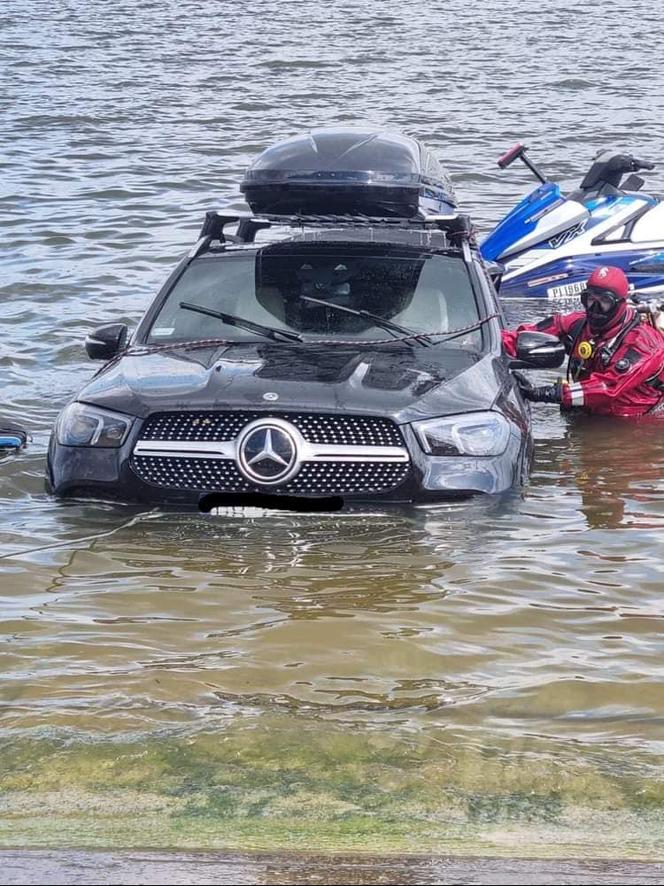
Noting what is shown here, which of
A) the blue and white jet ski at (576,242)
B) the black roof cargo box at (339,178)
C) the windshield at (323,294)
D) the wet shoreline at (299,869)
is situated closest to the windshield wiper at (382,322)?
the windshield at (323,294)

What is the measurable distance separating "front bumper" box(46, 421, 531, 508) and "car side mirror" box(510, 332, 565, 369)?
3.22 feet

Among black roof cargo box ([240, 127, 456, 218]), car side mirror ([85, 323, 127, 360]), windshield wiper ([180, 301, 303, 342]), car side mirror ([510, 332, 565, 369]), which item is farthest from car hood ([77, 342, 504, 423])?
black roof cargo box ([240, 127, 456, 218])

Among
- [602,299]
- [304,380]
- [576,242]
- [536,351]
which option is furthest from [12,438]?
[576,242]

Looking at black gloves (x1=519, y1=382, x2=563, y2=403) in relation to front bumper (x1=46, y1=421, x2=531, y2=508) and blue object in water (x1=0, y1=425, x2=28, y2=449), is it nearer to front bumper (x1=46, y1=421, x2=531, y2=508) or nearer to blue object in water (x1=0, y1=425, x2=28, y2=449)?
front bumper (x1=46, y1=421, x2=531, y2=508)

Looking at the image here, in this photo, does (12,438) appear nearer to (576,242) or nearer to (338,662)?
(338,662)

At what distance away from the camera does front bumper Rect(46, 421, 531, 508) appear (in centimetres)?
639

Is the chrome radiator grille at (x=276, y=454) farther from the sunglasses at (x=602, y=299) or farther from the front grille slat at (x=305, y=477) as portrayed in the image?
the sunglasses at (x=602, y=299)

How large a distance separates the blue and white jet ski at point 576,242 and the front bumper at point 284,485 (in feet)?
19.0

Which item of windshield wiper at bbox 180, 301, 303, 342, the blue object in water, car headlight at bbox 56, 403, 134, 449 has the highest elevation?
windshield wiper at bbox 180, 301, 303, 342

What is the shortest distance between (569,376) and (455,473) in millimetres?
3079

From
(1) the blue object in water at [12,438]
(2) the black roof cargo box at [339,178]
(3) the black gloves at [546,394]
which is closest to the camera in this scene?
(1) the blue object in water at [12,438]

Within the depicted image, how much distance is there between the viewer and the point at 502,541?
21.7 feet

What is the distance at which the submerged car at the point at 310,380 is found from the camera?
21.0 feet

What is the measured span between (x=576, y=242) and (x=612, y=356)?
3301 millimetres
